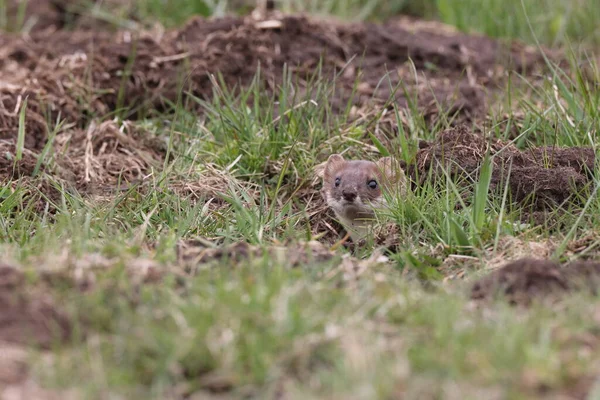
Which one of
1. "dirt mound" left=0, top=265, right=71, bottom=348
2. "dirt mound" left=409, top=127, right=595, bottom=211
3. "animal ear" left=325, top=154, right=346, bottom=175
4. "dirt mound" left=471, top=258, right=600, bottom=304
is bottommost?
"animal ear" left=325, top=154, right=346, bottom=175

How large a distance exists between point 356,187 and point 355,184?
0.02m

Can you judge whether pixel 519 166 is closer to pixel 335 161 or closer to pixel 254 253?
pixel 335 161

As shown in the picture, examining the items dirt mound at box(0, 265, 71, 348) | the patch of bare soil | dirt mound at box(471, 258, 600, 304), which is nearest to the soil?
the patch of bare soil

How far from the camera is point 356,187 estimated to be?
248 inches

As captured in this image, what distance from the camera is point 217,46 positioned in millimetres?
8172

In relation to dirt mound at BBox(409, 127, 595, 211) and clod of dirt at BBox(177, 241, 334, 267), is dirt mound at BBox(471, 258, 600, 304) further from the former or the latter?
dirt mound at BBox(409, 127, 595, 211)

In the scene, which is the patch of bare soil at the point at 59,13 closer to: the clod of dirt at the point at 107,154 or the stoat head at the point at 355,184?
the clod of dirt at the point at 107,154

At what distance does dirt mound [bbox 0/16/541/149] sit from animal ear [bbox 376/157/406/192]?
104 cm

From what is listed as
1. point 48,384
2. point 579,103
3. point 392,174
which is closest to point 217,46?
point 392,174

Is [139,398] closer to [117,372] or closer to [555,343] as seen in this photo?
[117,372]

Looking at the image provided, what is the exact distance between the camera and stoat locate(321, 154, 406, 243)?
620 centimetres

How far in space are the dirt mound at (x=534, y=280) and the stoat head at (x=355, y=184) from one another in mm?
1866

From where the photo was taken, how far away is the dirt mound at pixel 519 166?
5680mm

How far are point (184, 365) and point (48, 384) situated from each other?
0.48 m
